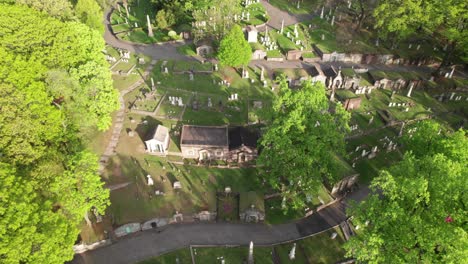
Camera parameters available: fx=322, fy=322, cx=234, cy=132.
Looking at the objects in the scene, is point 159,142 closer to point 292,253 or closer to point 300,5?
point 292,253

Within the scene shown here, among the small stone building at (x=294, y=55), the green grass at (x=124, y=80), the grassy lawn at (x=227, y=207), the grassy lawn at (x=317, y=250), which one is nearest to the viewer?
the grassy lawn at (x=317, y=250)

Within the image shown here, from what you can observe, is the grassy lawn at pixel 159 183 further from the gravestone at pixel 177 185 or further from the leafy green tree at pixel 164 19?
the leafy green tree at pixel 164 19

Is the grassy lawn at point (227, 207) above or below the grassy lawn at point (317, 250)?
above

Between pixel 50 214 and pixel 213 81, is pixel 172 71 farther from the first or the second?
pixel 50 214

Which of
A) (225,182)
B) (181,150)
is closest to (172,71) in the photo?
(181,150)

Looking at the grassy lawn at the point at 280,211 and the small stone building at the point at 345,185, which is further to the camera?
the small stone building at the point at 345,185

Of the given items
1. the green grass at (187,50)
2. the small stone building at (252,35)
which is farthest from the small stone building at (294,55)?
the green grass at (187,50)
